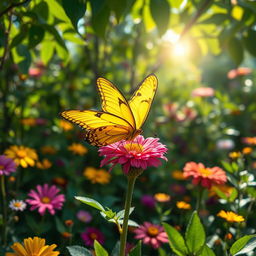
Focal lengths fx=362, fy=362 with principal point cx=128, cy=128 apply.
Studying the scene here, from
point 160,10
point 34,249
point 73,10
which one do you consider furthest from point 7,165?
point 160,10

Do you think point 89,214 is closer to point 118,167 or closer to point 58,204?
point 58,204

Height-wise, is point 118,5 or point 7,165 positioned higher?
point 118,5

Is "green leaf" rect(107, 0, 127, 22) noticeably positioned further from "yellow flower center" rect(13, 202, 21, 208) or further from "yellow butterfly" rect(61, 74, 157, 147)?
"yellow flower center" rect(13, 202, 21, 208)

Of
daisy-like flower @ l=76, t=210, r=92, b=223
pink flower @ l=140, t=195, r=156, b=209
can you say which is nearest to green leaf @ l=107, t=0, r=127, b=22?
daisy-like flower @ l=76, t=210, r=92, b=223

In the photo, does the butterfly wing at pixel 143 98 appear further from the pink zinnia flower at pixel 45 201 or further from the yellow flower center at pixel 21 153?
the yellow flower center at pixel 21 153

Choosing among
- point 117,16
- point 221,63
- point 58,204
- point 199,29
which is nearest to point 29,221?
point 58,204

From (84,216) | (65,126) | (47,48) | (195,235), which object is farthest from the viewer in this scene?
(65,126)

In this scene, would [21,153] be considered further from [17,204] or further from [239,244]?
[239,244]
